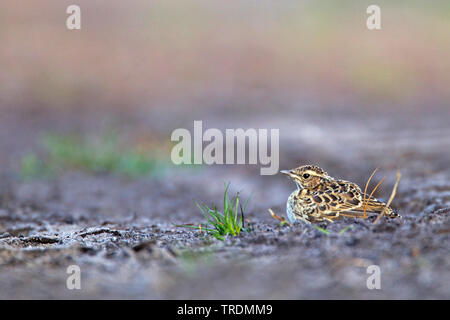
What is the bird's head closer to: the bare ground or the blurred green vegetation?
the bare ground

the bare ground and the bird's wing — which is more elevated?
the bird's wing

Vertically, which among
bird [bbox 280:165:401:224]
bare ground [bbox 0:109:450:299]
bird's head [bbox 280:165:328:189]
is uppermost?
bird's head [bbox 280:165:328:189]

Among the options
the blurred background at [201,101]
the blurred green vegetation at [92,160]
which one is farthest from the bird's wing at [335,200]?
the blurred green vegetation at [92,160]

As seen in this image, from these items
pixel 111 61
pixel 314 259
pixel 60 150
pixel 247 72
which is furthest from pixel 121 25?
pixel 314 259

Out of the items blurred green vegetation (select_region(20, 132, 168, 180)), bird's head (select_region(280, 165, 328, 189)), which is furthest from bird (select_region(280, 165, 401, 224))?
blurred green vegetation (select_region(20, 132, 168, 180))
